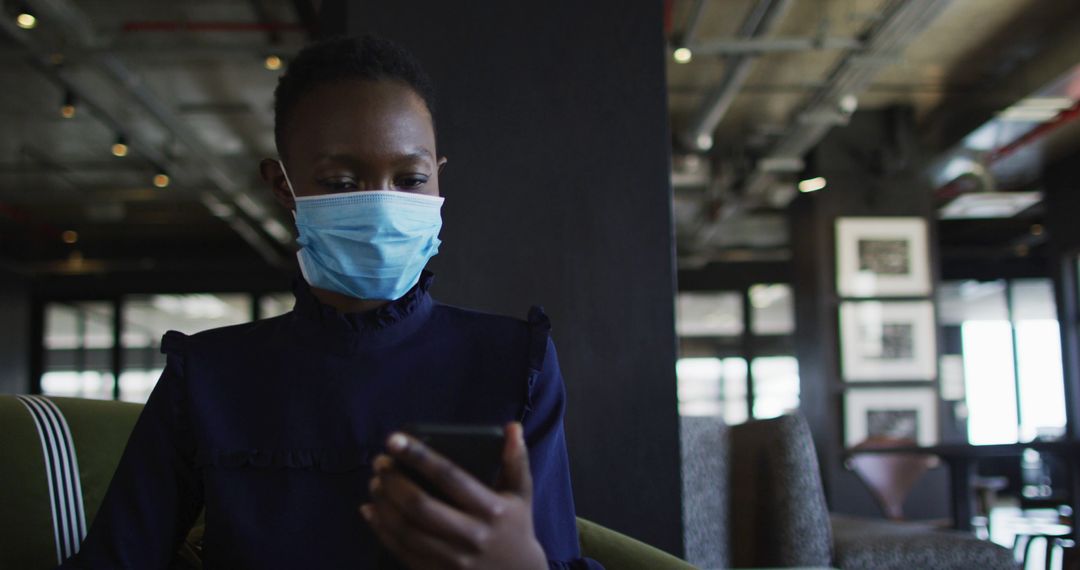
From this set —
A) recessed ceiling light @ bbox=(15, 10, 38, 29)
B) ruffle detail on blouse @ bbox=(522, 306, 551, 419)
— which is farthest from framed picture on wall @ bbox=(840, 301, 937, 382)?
ruffle detail on blouse @ bbox=(522, 306, 551, 419)

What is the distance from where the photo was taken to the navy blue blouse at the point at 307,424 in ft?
3.83

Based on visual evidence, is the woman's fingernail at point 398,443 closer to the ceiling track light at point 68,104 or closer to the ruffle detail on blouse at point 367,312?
the ruffle detail on blouse at point 367,312

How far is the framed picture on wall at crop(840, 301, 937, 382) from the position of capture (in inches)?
326

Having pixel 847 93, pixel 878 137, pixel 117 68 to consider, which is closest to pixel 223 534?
pixel 117 68

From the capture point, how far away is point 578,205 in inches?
85.6

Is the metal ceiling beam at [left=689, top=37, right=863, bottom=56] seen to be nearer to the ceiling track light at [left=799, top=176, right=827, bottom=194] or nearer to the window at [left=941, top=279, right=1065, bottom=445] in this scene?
the ceiling track light at [left=799, top=176, right=827, bottom=194]

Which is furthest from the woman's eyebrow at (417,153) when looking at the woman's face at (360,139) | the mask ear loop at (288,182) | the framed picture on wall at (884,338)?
the framed picture on wall at (884,338)

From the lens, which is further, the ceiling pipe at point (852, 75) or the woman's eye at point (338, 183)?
the ceiling pipe at point (852, 75)

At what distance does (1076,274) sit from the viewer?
346 inches

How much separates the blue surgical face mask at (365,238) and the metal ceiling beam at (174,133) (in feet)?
14.9

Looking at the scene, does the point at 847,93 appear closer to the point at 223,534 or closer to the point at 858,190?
the point at 858,190

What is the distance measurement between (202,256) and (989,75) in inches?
375

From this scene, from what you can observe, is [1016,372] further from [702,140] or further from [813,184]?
[702,140]

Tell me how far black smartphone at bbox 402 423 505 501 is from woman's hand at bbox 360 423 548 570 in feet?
0.12
